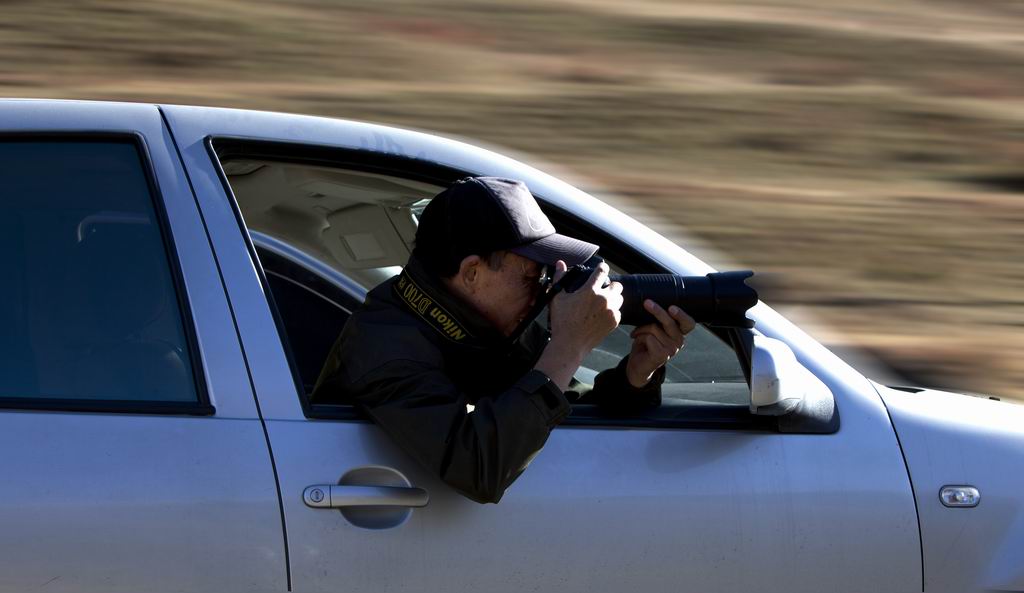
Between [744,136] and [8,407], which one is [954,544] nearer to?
[8,407]

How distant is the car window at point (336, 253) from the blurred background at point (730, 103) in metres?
2.41

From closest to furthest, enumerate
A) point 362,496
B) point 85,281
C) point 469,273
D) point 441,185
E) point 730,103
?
point 362,496
point 85,281
point 469,273
point 441,185
point 730,103

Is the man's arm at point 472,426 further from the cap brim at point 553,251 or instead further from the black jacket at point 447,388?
the cap brim at point 553,251

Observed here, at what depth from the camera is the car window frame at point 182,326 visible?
214 cm

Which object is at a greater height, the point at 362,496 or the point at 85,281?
the point at 85,281

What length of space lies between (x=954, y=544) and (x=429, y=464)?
983 millimetres

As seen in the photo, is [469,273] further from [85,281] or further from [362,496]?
[85,281]

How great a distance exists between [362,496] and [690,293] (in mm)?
672

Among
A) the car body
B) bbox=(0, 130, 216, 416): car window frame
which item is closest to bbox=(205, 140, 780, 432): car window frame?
the car body

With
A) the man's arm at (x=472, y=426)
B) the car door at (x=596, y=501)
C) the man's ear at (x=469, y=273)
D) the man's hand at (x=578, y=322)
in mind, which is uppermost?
the man's ear at (x=469, y=273)

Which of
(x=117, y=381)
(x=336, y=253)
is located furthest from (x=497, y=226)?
(x=336, y=253)

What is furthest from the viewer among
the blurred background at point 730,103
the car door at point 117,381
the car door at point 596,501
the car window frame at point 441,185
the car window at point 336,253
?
the blurred background at point 730,103

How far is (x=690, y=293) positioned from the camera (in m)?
2.28

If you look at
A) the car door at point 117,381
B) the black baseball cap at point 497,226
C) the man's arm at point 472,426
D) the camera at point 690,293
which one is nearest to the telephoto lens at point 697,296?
the camera at point 690,293
